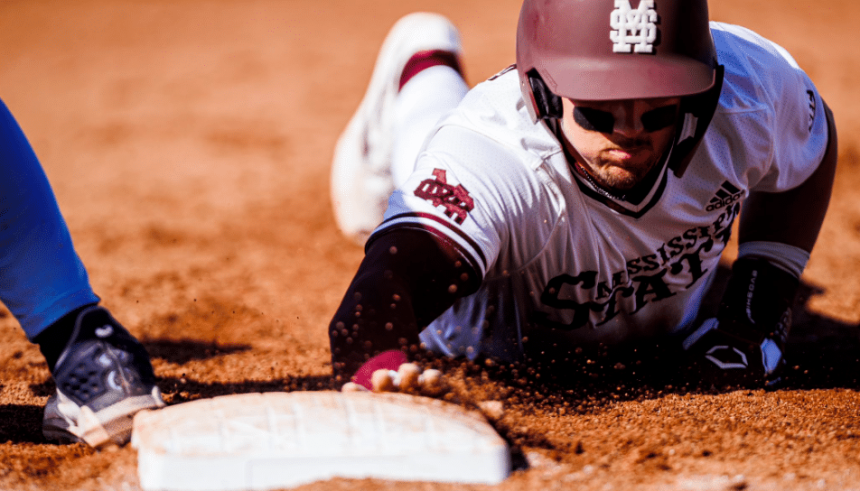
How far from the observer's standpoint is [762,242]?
96.1 inches

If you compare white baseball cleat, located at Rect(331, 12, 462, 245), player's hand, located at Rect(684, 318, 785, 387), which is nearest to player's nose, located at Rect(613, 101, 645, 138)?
player's hand, located at Rect(684, 318, 785, 387)

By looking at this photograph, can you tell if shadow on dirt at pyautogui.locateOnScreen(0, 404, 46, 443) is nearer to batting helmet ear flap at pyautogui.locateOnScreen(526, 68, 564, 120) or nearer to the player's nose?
batting helmet ear flap at pyautogui.locateOnScreen(526, 68, 564, 120)

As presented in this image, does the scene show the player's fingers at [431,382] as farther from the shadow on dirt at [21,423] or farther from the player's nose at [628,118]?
the shadow on dirt at [21,423]

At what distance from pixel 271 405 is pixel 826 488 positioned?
1.05 m

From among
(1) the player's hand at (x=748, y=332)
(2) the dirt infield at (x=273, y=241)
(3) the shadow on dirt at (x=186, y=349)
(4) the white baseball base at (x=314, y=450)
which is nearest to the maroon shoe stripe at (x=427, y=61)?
(2) the dirt infield at (x=273, y=241)

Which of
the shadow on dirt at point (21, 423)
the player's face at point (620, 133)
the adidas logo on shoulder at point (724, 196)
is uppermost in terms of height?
the player's face at point (620, 133)

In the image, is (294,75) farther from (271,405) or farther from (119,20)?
(271,405)

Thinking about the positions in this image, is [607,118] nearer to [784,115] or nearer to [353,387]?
[784,115]

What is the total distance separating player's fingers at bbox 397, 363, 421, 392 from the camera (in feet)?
4.92

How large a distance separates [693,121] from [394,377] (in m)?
0.97

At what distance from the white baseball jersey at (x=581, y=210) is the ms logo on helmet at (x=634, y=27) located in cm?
28

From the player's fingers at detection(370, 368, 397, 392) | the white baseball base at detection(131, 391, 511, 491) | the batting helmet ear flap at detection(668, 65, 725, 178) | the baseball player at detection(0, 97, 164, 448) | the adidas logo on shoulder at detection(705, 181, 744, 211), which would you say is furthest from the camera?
the adidas logo on shoulder at detection(705, 181, 744, 211)

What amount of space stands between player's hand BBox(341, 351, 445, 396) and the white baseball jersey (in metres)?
0.28

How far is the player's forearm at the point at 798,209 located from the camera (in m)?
2.38
